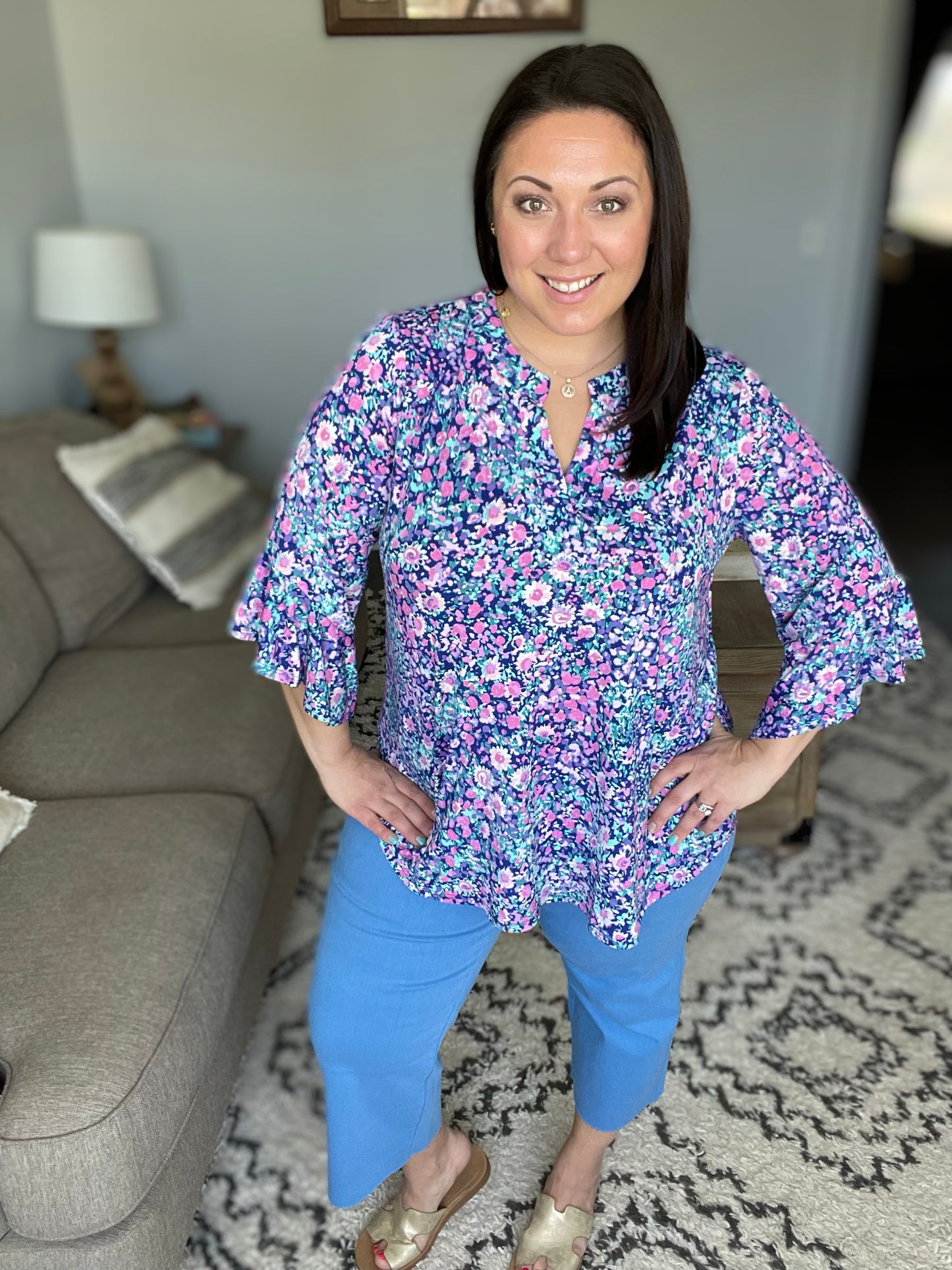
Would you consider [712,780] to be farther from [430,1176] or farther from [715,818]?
[430,1176]

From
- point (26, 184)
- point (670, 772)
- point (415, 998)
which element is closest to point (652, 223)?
point (670, 772)

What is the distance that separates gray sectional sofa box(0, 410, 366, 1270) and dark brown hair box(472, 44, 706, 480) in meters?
0.35

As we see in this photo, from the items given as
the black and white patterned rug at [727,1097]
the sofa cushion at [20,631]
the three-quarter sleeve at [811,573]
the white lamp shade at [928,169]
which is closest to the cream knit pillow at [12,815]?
the sofa cushion at [20,631]

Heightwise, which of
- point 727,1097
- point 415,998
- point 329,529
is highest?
point 329,529

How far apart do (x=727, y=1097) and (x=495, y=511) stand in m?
1.04

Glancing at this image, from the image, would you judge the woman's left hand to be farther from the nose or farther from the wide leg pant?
the nose

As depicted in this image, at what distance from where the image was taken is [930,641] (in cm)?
293

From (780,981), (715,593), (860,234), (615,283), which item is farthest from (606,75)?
(860,234)

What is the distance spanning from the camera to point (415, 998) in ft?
3.45

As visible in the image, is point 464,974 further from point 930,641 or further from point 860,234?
point 860,234

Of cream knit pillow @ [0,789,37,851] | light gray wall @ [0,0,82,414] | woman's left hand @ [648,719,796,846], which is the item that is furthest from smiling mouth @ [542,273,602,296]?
light gray wall @ [0,0,82,414]

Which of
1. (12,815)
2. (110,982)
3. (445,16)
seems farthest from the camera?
(445,16)

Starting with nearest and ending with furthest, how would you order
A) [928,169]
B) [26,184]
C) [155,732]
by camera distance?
[155,732] → [26,184] → [928,169]

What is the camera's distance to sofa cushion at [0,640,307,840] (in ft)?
5.23
